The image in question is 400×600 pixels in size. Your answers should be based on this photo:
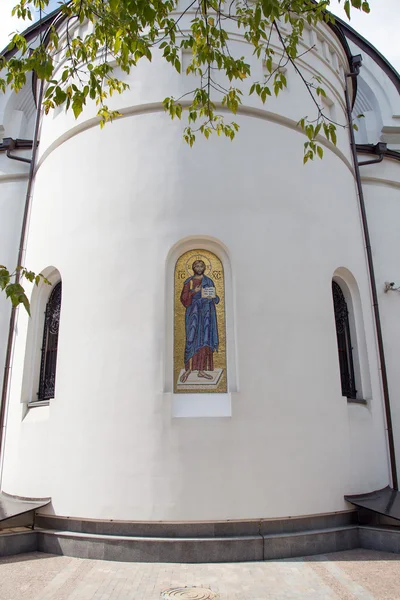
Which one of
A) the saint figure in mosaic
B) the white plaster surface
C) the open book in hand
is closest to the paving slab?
the white plaster surface

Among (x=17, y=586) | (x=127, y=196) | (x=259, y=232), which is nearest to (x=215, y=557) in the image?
(x=17, y=586)

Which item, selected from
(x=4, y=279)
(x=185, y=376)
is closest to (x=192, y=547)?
(x=185, y=376)

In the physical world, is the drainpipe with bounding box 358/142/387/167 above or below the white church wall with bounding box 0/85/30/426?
above

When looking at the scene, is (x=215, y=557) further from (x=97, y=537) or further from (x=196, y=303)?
(x=196, y=303)

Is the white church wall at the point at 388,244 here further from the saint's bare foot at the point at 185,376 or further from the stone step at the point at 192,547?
the saint's bare foot at the point at 185,376

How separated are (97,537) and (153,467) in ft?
3.30

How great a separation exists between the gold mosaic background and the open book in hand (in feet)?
0.20

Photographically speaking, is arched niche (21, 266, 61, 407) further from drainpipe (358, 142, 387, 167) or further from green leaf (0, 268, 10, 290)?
drainpipe (358, 142, 387, 167)

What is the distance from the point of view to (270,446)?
6.16 meters

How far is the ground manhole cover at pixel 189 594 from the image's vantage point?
4.52 meters

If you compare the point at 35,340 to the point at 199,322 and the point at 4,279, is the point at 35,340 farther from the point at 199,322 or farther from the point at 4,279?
the point at 4,279

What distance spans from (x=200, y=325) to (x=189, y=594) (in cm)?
314

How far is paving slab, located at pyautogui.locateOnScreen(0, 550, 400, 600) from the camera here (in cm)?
467

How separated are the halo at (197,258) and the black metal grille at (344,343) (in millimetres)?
2382
